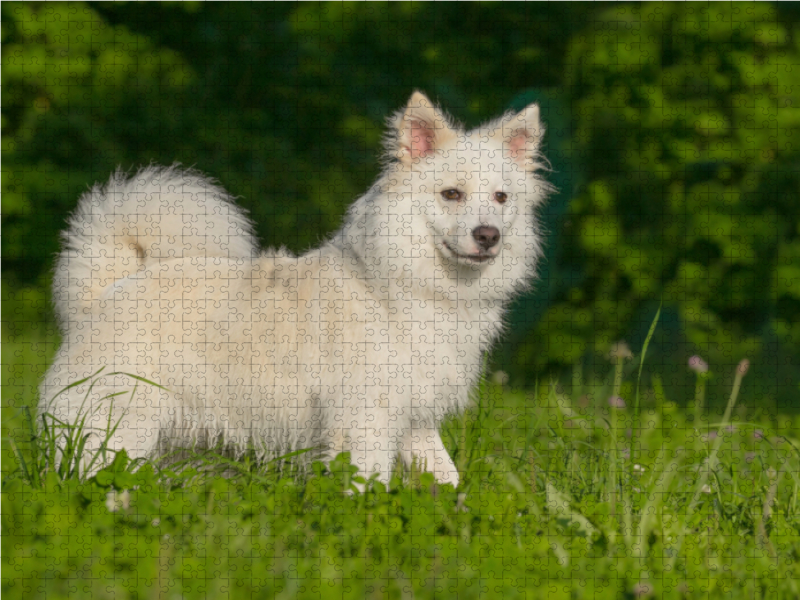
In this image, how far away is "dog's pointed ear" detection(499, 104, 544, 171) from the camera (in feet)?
13.8

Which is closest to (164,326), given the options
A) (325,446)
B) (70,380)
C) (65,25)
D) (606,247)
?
(70,380)

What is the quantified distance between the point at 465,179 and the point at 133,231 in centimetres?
175

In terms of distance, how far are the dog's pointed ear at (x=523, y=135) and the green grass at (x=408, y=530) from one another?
1269 millimetres

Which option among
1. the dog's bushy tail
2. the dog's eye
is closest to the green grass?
the dog's bushy tail

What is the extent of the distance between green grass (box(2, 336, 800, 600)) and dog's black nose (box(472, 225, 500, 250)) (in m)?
1.01

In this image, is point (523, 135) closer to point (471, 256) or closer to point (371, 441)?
point (471, 256)

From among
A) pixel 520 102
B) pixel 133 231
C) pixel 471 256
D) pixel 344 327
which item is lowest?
pixel 344 327

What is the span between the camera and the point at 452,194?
393cm

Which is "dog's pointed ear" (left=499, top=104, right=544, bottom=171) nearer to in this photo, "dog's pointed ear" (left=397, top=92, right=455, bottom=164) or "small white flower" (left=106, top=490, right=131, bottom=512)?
"dog's pointed ear" (left=397, top=92, right=455, bottom=164)

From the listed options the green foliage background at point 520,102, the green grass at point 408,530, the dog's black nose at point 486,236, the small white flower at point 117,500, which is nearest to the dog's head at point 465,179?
the dog's black nose at point 486,236

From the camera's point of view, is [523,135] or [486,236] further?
[523,135]

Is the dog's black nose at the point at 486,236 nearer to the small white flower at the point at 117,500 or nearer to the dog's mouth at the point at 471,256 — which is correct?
the dog's mouth at the point at 471,256
